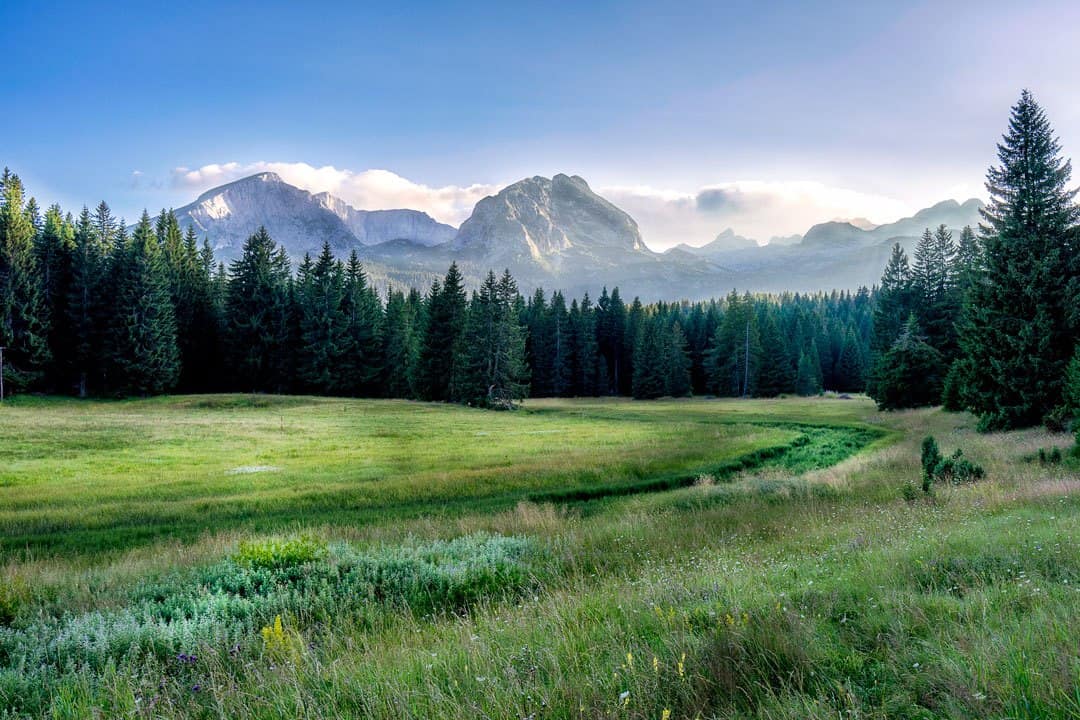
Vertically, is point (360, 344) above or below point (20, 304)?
below

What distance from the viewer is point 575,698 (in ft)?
11.9

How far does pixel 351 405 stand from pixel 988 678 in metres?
Result: 55.1

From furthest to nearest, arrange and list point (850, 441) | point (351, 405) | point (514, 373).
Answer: point (514, 373) → point (351, 405) → point (850, 441)

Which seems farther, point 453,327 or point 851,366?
point 851,366

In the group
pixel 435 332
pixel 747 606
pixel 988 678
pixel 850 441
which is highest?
pixel 435 332

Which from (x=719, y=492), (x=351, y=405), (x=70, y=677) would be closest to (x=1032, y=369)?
(x=719, y=492)

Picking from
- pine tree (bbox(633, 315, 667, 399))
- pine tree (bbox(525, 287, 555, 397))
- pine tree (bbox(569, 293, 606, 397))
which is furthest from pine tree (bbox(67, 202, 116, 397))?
pine tree (bbox(633, 315, 667, 399))

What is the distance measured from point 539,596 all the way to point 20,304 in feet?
233

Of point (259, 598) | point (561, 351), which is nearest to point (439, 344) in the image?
point (561, 351)

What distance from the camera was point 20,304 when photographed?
55.0 m

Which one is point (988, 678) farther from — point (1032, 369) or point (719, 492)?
point (1032, 369)

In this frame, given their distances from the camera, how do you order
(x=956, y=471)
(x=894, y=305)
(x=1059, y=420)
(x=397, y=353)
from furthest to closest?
(x=397, y=353) → (x=894, y=305) → (x=1059, y=420) → (x=956, y=471)

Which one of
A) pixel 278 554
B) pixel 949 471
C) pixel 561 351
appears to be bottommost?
pixel 278 554

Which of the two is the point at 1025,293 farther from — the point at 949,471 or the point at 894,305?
the point at 894,305
